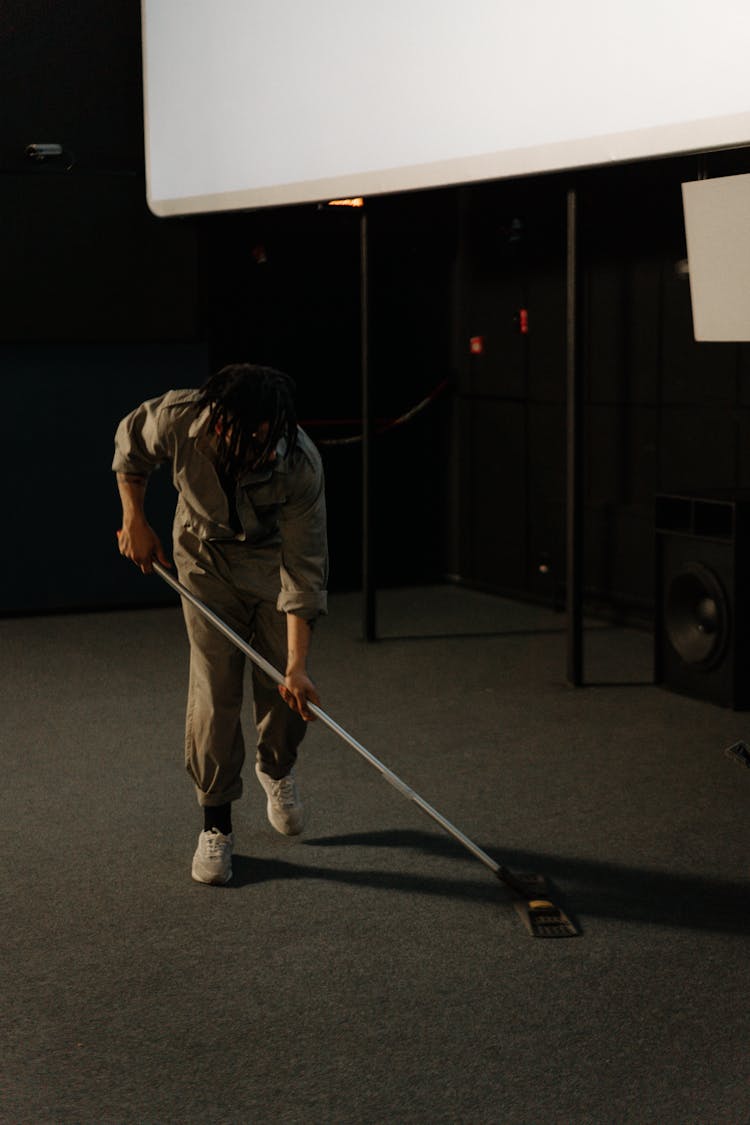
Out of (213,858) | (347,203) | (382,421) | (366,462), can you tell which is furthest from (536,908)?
(382,421)

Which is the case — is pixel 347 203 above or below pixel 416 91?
below

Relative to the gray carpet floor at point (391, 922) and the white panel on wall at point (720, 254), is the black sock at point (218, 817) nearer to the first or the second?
the gray carpet floor at point (391, 922)

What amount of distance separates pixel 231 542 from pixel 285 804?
0.72m

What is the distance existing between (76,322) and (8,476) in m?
0.73

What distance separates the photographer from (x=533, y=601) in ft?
22.0

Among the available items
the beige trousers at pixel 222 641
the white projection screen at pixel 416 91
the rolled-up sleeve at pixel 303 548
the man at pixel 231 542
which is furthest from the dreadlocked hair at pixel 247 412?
the white projection screen at pixel 416 91

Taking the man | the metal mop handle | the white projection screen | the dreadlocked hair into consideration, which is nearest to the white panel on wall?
the white projection screen

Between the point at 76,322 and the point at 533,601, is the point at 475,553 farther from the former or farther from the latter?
the point at 76,322

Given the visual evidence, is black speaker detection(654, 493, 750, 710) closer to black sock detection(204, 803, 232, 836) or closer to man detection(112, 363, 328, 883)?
man detection(112, 363, 328, 883)

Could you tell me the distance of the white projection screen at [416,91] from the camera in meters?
3.69

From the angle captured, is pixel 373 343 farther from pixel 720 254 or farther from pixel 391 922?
pixel 391 922

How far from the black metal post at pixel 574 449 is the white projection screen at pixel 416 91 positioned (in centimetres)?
55

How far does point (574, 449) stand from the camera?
4926mm

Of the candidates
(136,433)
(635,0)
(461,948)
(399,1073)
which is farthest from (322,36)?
(399,1073)
